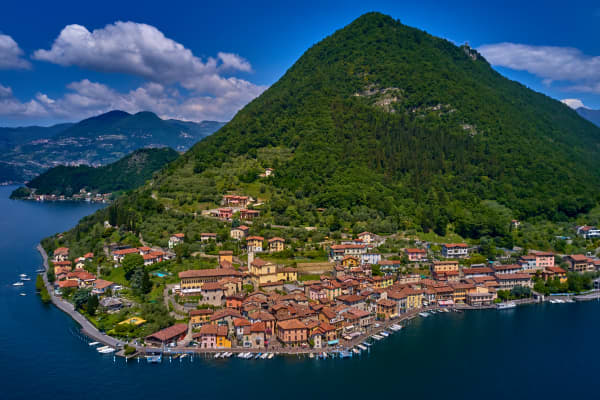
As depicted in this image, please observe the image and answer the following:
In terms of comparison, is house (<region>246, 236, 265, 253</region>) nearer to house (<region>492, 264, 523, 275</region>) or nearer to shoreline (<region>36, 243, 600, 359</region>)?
shoreline (<region>36, 243, 600, 359</region>)

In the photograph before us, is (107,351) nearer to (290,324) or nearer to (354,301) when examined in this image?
(290,324)

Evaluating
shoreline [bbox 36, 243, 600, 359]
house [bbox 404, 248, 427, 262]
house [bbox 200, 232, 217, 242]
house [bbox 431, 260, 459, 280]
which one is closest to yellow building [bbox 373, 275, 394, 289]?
shoreline [bbox 36, 243, 600, 359]

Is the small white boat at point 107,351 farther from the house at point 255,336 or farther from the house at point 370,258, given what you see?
the house at point 370,258

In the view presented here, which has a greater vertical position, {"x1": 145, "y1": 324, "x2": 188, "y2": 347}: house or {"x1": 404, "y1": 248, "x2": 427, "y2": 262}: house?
{"x1": 404, "y1": 248, "x2": 427, "y2": 262}: house

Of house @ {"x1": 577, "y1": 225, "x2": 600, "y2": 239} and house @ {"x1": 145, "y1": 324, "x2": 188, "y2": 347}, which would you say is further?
→ house @ {"x1": 577, "y1": 225, "x2": 600, "y2": 239}

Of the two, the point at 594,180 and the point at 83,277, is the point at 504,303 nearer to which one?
the point at 83,277

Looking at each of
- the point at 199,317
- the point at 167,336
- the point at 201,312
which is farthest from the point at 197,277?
the point at 167,336

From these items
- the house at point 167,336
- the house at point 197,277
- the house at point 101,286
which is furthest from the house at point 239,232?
the house at point 167,336
